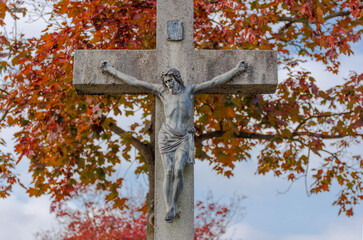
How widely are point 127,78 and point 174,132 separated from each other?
807 mm

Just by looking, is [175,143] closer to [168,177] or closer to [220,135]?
[168,177]

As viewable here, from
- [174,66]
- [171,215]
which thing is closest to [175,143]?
[171,215]

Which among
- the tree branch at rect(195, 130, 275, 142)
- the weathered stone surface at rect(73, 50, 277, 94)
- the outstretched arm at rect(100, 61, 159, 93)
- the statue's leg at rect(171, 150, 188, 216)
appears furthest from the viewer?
the tree branch at rect(195, 130, 275, 142)

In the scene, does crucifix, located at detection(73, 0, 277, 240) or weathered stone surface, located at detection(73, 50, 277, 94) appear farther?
weathered stone surface, located at detection(73, 50, 277, 94)

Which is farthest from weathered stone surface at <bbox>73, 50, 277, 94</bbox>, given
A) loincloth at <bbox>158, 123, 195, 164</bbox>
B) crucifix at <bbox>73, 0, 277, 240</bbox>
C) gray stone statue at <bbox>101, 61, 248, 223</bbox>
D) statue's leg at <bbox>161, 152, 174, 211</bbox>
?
statue's leg at <bbox>161, 152, 174, 211</bbox>

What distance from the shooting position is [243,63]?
4.96m

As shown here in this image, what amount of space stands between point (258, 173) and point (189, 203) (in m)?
6.42

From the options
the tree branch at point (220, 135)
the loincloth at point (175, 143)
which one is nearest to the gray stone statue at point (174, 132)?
the loincloth at point (175, 143)

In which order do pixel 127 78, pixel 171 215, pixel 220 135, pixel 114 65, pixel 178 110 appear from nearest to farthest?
pixel 171 215
pixel 178 110
pixel 127 78
pixel 114 65
pixel 220 135

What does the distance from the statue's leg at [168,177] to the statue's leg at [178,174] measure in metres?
0.04

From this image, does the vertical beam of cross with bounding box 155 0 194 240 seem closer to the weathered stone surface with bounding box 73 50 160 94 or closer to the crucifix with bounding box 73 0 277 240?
the crucifix with bounding box 73 0 277 240

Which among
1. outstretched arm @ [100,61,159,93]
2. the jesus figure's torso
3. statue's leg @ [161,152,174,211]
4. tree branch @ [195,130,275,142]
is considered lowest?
statue's leg @ [161,152,174,211]

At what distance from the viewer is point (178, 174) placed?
14.7 ft

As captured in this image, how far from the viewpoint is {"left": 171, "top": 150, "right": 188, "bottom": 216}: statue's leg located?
4469 mm
